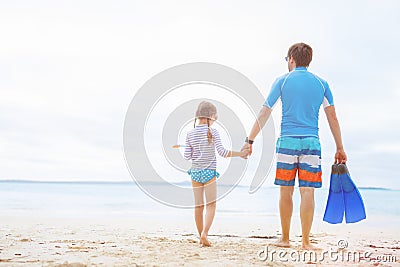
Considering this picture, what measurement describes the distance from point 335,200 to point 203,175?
126 centimetres

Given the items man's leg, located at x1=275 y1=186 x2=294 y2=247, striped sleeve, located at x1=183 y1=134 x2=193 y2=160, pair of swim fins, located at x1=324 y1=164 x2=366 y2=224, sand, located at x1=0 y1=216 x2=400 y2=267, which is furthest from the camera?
striped sleeve, located at x1=183 y1=134 x2=193 y2=160

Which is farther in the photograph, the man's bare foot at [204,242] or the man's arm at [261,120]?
the man's arm at [261,120]

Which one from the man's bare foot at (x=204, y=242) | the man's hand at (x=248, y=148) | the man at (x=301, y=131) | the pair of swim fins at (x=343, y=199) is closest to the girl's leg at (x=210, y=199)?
the man's bare foot at (x=204, y=242)

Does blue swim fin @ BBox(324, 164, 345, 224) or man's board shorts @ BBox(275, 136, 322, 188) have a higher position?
man's board shorts @ BBox(275, 136, 322, 188)

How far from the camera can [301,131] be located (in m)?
4.31

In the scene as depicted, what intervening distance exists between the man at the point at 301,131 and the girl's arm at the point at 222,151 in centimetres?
9

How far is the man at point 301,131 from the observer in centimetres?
428

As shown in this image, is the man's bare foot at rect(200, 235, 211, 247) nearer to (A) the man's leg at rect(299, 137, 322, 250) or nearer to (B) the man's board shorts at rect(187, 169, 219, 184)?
(B) the man's board shorts at rect(187, 169, 219, 184)

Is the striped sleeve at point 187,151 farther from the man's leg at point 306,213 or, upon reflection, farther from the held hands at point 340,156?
the held hands at point 340,156

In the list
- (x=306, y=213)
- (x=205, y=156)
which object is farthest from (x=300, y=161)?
(x=205, y=156)

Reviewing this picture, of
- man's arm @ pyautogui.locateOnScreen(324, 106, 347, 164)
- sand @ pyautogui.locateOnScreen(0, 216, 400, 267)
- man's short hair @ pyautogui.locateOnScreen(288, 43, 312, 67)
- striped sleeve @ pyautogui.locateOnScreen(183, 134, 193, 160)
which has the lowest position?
sand @ pyautogui.locateOnScreen(0, 216, 400, 267)

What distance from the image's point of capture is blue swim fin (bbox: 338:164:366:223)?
451 cm

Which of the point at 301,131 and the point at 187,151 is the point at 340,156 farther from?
the point at 187,151

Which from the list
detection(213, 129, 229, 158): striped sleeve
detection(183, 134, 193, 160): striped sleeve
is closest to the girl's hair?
detection(213, 129, 229, 158): striped sleeve
